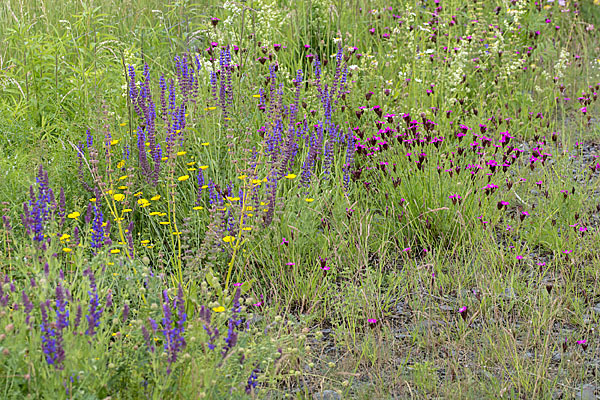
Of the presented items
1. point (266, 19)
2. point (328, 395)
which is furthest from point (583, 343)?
point (266, 19)

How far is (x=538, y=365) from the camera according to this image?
277 centimetres

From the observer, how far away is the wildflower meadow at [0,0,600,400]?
2.31m

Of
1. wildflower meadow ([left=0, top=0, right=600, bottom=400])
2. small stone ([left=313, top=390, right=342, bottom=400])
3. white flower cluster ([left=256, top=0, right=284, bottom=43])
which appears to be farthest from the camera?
white flower cluster ([left=256, top=0, right=284, bottom=43])

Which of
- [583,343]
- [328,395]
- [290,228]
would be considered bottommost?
[328,395]

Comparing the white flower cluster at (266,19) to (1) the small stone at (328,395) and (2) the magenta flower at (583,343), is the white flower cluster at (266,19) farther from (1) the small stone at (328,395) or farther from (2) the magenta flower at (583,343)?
(2) the magenta flower at (583,343)

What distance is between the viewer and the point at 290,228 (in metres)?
3.46

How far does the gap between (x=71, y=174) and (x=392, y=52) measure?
2915 millimetres

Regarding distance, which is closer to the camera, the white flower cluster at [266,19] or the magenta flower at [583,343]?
the magenta flower at [583,343]

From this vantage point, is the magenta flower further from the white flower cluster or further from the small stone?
the white flower cluster

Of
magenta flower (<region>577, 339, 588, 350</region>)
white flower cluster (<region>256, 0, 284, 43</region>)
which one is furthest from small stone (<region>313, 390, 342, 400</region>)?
white flower cluster (<region>256, 0, 284, 43</region>)

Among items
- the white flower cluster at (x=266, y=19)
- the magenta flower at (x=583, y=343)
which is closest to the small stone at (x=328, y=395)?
the magenta flower at (x=583, y=343)

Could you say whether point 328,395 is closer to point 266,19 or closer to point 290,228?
point 290,228

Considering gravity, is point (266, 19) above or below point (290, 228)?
above

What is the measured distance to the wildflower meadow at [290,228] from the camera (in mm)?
2312
